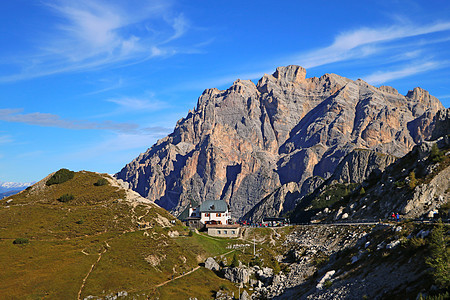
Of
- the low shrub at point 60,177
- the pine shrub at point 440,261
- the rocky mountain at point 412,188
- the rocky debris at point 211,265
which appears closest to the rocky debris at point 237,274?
the rocky debris at point 211,265

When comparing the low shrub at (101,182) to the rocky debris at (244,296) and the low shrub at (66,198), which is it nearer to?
the low shrub at (66,198)

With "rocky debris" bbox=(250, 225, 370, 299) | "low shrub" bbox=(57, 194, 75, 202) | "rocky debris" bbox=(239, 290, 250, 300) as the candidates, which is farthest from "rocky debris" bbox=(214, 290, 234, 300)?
"low shrub" bbox=(57, 194, 75, 202)

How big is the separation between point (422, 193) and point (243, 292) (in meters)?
48.6

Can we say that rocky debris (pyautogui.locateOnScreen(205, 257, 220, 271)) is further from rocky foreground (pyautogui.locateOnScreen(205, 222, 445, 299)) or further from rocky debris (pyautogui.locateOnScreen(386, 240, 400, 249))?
rocky debris (pyautogui.locateOnScreen(386, 240, 400, 249))

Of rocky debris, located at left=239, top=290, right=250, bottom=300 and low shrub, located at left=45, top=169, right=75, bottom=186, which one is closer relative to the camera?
rocky debris, located at left=239, top=290, right=250, bottom=300

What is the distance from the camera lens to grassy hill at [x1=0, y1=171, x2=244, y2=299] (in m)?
80.6

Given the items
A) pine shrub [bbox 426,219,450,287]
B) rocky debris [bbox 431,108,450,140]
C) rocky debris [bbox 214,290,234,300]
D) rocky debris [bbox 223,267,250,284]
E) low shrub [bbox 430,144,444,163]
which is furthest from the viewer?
rocky debris [bbox 431,108,450,140]

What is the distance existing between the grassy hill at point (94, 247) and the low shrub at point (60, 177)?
1.68 metres

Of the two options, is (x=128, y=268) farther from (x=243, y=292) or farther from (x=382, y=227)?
(x=382, y=227)

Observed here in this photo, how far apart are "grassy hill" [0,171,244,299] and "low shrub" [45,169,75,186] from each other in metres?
1.68

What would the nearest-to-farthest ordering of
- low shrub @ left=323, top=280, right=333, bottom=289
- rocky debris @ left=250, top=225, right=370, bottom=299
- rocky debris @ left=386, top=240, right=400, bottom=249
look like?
1. rocky debris @ left=386, top=240, right=400, bottom=249
2. low shrub @ left=323, top=280, right=333, bottom=289
3. rocky debris @ left=250, top=225, right=370, bottom=299

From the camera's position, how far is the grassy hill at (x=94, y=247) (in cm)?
8062

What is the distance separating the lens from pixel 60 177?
5586 inches

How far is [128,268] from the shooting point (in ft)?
299
